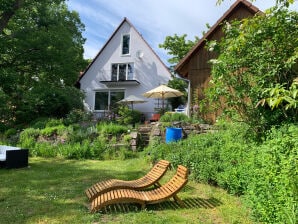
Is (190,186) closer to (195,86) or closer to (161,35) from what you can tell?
(195,86)

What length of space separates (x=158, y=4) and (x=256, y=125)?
5733 millimetres

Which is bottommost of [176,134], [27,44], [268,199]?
[268,199]

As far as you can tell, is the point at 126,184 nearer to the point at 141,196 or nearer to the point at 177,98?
the point at 141,196

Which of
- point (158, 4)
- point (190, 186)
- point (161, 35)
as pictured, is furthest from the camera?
point (161, 35)

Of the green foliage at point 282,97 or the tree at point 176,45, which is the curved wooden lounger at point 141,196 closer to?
the green foliage at point 282,97

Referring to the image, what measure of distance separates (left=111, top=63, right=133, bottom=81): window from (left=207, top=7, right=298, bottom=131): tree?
51.8 ft

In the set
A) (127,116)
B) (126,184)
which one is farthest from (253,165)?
(127,116)

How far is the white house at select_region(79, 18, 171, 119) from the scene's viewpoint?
2036cm

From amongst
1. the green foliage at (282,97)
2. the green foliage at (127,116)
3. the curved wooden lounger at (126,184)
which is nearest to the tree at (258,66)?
the green foliage at (282,97)

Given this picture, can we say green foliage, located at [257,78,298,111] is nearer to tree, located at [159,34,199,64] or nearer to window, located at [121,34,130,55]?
window, located at [121,34,130,55]

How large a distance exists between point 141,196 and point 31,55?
17.6m

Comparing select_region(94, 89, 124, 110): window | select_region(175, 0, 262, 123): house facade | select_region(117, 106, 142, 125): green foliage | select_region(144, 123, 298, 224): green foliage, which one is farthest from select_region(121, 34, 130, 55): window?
select_region(144, 123, 298, 224): green foliage

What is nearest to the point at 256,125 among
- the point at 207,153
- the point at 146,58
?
the point at 207,153

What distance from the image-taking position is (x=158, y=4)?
9.15m
